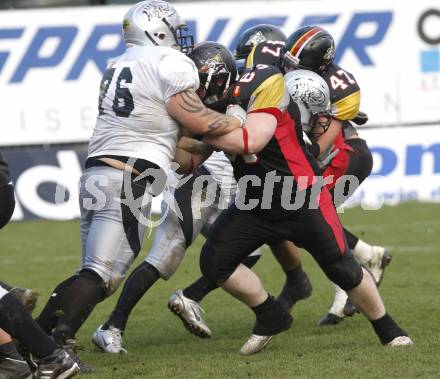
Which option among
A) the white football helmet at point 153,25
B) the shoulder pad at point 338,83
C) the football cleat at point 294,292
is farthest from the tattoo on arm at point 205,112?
the football cleat at point 294,292

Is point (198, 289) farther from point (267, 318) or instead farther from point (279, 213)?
point (279, 213)

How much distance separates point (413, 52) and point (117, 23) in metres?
3.45

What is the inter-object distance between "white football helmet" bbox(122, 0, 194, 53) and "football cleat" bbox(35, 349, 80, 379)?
1.55 meters

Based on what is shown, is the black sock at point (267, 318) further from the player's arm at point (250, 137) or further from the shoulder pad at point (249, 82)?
the shoulder pad at point (249, 82)

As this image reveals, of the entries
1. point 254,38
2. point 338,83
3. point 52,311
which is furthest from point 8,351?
point 254,38

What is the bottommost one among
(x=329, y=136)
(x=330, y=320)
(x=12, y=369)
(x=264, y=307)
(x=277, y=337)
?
(x=330, y=320)

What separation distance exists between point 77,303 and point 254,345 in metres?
1.01

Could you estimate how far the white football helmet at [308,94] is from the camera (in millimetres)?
5297

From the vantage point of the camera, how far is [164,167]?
4969 millimetres

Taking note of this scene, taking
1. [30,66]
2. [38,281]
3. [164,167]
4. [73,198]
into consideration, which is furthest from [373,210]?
[164,167]

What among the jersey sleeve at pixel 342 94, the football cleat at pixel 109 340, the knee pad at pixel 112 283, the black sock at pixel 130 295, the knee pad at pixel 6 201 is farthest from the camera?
the jersey sleeve at pixel 342 94

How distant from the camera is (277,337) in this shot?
5.81 meters

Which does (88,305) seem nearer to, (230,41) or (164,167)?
(164,167)

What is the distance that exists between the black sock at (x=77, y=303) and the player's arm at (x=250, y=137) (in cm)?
82
